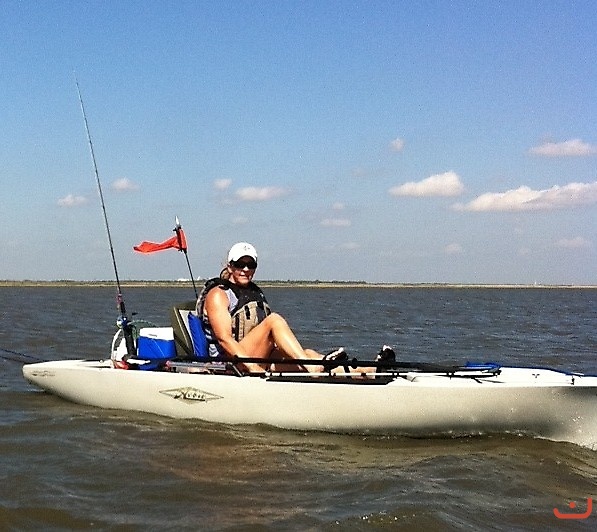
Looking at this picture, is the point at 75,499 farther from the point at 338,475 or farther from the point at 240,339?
the point at 240,339

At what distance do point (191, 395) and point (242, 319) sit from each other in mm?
916

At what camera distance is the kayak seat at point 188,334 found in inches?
301

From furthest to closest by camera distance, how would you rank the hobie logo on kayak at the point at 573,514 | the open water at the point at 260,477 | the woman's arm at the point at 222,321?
1. the woman's arm at the point at 222,321
2. the hobie logo on kayak at the point at 573,514
3. the open water at the point at 260,477

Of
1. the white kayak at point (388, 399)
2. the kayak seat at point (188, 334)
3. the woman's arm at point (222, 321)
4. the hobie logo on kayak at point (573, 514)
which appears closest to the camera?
the hobie logo on kayak at point (573, 514)

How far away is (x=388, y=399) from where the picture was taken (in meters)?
6.80

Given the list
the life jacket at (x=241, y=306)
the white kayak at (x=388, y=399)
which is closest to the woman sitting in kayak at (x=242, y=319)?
the life jacket at (x=241, y=306)

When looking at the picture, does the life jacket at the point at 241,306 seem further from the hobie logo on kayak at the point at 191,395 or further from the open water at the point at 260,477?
the open water at the point at 260,477

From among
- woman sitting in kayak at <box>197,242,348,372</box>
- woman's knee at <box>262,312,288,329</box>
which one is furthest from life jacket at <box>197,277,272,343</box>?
woman's knee at <box>262,312,288,329</box>

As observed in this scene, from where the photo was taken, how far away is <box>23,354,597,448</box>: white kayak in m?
6.55

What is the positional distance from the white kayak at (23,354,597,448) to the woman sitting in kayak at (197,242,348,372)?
0.75 ft

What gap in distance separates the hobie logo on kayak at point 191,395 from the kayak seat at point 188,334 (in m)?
0.32

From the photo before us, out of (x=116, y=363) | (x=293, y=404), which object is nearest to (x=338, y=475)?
(x=293, y=404)

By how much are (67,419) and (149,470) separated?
87.0 inches

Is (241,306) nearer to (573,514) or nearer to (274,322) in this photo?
(274,322)
